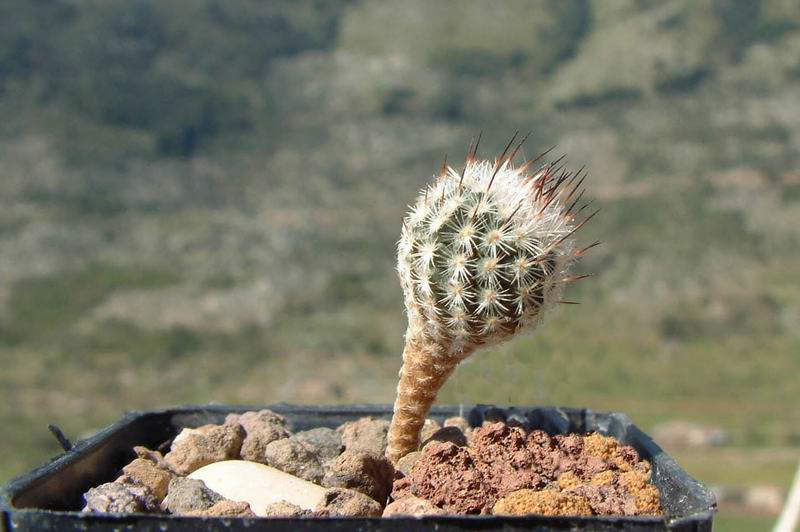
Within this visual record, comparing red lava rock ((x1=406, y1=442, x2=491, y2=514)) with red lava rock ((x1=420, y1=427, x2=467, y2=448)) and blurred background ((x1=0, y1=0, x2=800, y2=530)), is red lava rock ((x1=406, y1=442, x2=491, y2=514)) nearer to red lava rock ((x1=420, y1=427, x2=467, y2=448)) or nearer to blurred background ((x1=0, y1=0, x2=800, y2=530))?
red lava rock ((x1=420, y1=427, x2=467, y2=448))

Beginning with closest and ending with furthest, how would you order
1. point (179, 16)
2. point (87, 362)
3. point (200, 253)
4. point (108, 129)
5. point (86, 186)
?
1. point (87, 362)
2. point (200, 253)
3. point (86, 186)
4. point (108, 129)
5. point (179, 16)

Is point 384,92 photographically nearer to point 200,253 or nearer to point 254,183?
point 254,183

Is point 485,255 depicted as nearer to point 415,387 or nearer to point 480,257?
point 480,257

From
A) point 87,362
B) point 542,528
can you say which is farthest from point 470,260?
point 87,362

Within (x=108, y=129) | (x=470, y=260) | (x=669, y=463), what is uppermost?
(x=108, y=129)

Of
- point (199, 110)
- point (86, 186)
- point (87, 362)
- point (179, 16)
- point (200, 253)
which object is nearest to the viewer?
point (87, 362)

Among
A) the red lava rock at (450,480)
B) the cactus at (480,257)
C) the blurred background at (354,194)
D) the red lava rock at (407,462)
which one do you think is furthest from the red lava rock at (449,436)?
the blurred background at (354,194)

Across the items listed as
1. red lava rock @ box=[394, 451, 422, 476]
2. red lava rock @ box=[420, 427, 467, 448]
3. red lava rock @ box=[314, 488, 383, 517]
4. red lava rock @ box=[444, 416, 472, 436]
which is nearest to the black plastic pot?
red lava rock @ box=[444, 416, 472, 436]

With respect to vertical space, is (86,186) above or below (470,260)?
above
